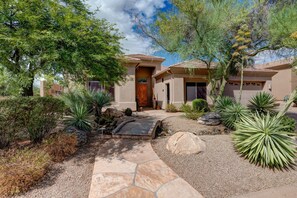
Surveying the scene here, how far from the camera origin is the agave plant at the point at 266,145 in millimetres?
4689

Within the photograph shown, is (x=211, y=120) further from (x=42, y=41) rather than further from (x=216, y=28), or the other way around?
(x=42, y=41)

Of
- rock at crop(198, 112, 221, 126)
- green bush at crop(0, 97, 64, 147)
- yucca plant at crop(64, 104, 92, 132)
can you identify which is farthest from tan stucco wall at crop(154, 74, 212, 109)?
green bush at crop(0, 97, 64, 147)

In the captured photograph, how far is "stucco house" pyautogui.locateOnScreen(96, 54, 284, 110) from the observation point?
14914 mm

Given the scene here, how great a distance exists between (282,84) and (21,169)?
Answer: 30941 millimetres

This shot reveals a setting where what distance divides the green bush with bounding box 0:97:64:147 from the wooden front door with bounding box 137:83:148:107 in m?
13.6

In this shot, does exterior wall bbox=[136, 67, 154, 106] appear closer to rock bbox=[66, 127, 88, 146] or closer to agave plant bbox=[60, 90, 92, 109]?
agave plant bbox=[60, 90, 92, 109]

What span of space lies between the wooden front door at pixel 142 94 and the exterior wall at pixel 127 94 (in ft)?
13.3

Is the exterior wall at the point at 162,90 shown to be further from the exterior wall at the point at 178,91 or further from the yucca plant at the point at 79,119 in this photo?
the yucca plant at the point at 79,119

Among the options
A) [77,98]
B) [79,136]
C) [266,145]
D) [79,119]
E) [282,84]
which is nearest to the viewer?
[266,145]

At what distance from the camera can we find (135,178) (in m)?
4.09

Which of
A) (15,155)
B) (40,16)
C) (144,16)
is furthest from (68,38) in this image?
(144,16)

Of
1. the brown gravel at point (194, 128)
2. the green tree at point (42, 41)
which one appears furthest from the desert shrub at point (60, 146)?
the brown gravel at point (194, 128)

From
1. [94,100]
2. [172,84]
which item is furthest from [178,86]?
[94,100]

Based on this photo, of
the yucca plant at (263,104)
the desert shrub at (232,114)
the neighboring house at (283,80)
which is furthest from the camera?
the neighboring house at (283,80)
